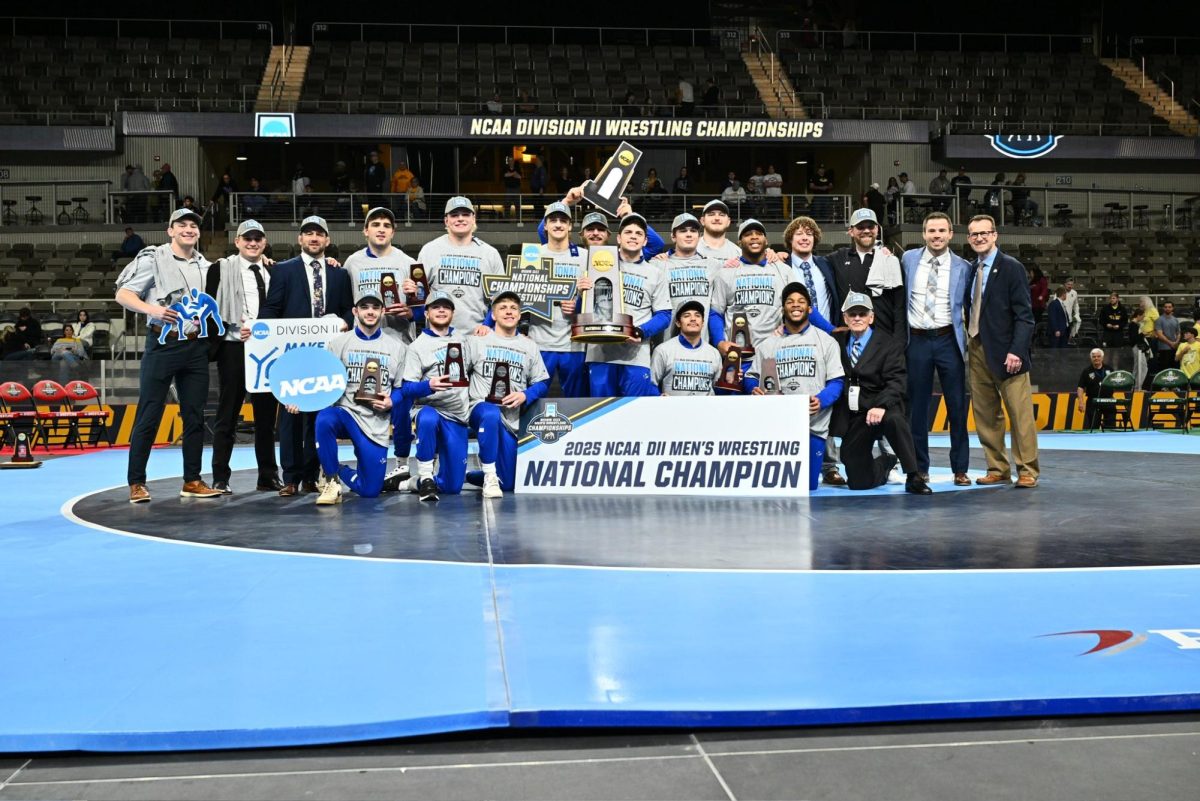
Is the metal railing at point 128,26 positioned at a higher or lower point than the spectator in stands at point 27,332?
higher

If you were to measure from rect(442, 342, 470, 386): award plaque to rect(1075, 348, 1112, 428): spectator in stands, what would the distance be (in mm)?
11805

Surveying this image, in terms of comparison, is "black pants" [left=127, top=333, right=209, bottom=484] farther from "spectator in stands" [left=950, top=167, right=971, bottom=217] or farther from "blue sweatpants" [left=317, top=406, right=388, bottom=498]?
"spectator in stands" [left=950, top=167, right=971, bottom=217]

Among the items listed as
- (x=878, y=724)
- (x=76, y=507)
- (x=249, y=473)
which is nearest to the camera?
(x=878, y=724)

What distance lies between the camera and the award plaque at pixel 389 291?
8750 mm

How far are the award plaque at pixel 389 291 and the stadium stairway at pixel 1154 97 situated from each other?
27799 mm

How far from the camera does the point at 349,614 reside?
4.37m

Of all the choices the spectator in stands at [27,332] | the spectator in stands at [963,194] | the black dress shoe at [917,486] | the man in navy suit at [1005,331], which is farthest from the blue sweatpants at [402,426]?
the spectator in stands at [963,194]

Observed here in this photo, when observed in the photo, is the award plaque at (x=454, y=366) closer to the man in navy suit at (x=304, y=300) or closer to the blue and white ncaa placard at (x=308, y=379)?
the blue and white ncaa placard at (x=308, y=379)

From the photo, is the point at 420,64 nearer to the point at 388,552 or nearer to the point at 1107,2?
the point at 1107,2

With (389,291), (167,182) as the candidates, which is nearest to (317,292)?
(389,291)

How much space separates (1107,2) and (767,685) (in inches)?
1482

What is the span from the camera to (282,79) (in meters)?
29.7

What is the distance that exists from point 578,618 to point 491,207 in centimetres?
2162

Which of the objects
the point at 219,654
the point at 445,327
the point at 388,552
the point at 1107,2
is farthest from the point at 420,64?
the point at 219,654
